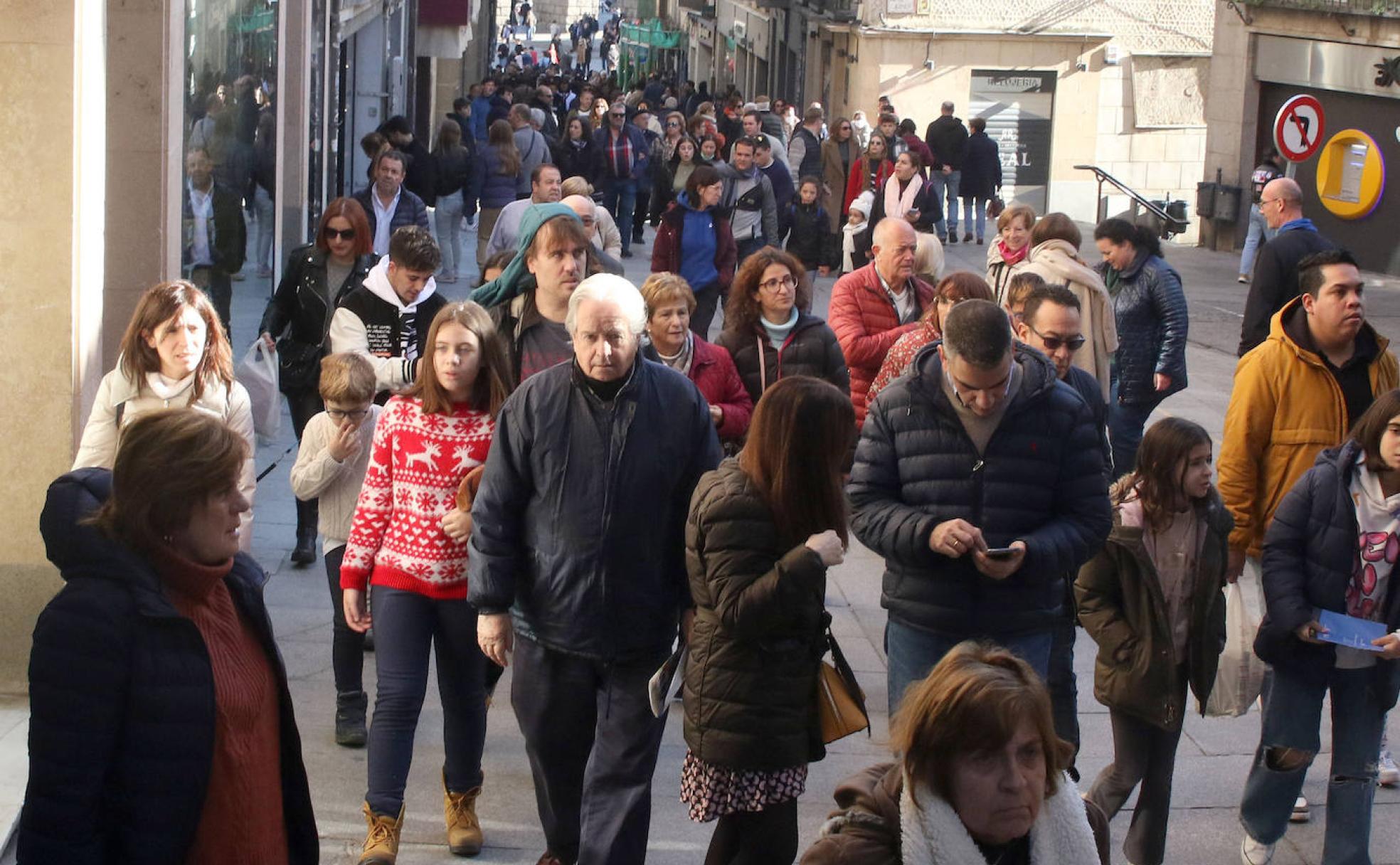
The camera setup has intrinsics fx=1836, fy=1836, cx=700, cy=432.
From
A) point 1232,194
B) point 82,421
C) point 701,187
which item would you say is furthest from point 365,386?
point 1232,194

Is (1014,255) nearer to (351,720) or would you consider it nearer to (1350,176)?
(351,720)

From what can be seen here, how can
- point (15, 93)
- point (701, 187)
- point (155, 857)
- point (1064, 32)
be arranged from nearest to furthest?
point (155, 857) < point (15, 93) < point (701, 187) < point (1064, 32)

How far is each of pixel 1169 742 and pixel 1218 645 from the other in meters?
0.30

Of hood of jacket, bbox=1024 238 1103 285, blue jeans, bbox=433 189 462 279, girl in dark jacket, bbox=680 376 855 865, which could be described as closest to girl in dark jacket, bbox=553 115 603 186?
blue jeans, bbox=433 189 462 279

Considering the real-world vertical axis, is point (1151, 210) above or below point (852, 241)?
above

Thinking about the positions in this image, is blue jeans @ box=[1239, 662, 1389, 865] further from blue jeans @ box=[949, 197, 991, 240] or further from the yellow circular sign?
blue jeans @ box=[949, 197, 991, 240]

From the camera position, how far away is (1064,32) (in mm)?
32781

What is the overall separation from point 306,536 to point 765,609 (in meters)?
4.67

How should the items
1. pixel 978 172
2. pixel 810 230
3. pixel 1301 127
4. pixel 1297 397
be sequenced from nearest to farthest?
1. pixel 1297 397
2. pixel 1301 127
3. pixel 810 230
4. pixel 978 172

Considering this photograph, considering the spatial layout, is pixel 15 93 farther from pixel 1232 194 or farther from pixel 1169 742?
pixel 1232 194

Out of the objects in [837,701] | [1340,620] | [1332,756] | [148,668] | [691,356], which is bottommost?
[1332,756]

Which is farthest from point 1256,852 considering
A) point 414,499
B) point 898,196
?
point 898,196

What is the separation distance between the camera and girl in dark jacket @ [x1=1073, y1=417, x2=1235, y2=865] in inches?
200

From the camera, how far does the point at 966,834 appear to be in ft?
9.50
